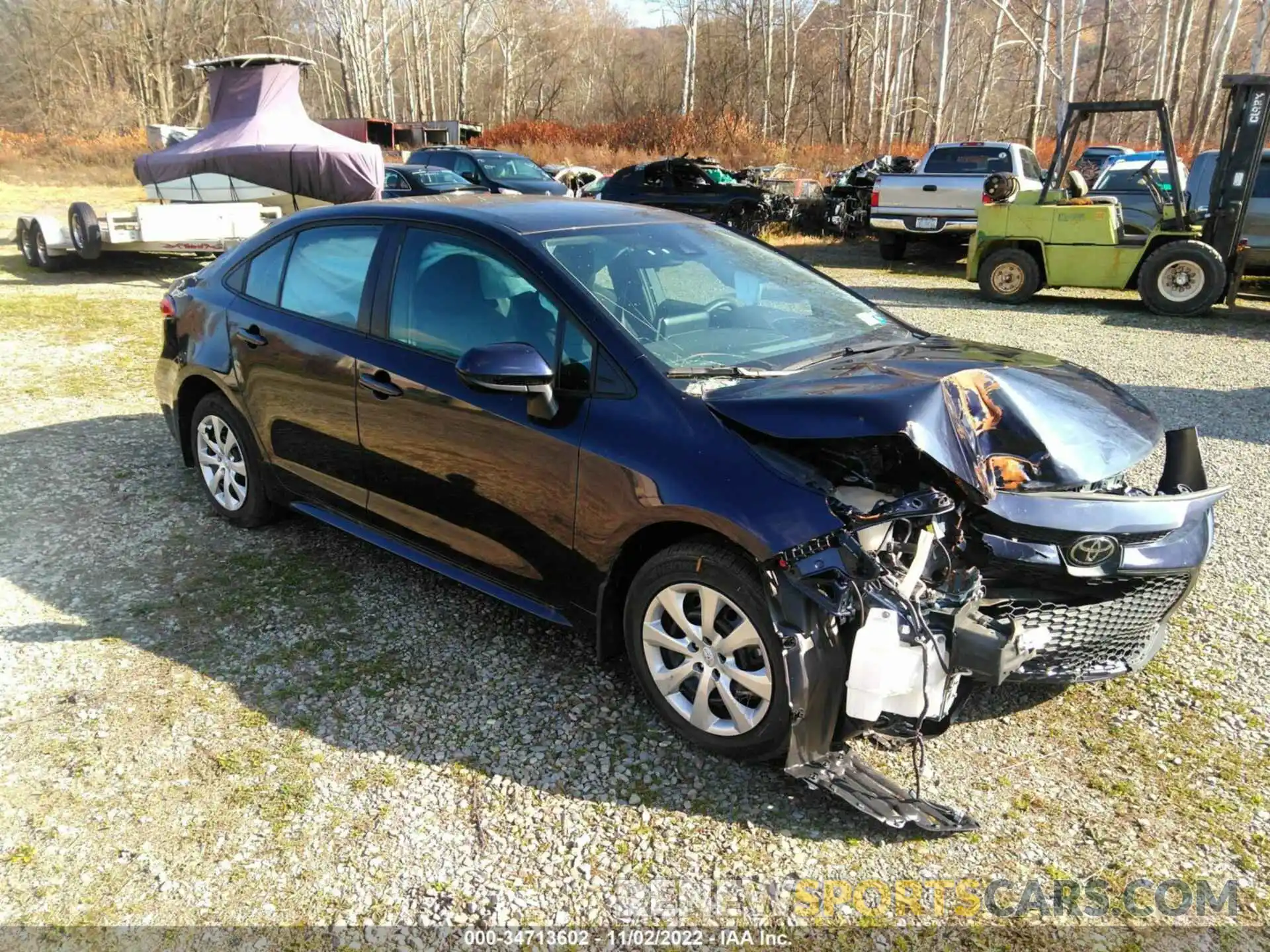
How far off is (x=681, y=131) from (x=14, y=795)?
3514cm

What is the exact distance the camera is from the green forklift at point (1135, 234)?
35.5 feet

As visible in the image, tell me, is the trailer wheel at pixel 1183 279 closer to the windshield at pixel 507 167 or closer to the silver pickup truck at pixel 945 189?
the silver pickup truck at pixel 945 189

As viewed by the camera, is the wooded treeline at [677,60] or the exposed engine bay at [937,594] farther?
the wooded treeline at [677,60]

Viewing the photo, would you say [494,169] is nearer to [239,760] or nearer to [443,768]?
[239,760]

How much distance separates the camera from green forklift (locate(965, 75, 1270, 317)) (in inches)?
426

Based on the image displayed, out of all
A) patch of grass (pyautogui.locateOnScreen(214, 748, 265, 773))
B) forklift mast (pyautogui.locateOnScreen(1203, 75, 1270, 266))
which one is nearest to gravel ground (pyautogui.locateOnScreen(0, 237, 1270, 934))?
patch of grass (pyautogui.locateOnScreen(214, 748, 265, 773))

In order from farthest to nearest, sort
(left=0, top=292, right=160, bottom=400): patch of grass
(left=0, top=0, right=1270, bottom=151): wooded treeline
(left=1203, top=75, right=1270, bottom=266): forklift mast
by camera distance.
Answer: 1. (left=0, top=0, right=1270, bottom=151): wooded treeline
2. (left=1203, top=75, right=1270, bottom=266): forklift mast
3. (left=0, top=292, right=160, bottom=400): patch of grass

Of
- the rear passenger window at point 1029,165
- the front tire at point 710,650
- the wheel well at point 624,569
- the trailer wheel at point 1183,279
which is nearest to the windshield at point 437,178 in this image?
the rear passenger window at point 1029,165

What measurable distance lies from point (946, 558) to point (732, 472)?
0.73 meters

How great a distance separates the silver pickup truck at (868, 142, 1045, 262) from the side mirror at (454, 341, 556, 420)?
14.1 m

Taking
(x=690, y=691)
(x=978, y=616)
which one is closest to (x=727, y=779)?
(x=690, y=691)

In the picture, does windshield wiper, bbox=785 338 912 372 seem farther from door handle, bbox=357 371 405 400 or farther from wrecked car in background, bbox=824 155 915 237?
wrecked car in background, bbox=824 155 915 237

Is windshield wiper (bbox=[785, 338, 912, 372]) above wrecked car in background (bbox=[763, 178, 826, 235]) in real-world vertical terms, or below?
below

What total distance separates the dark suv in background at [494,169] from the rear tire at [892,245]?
20.3 feet
